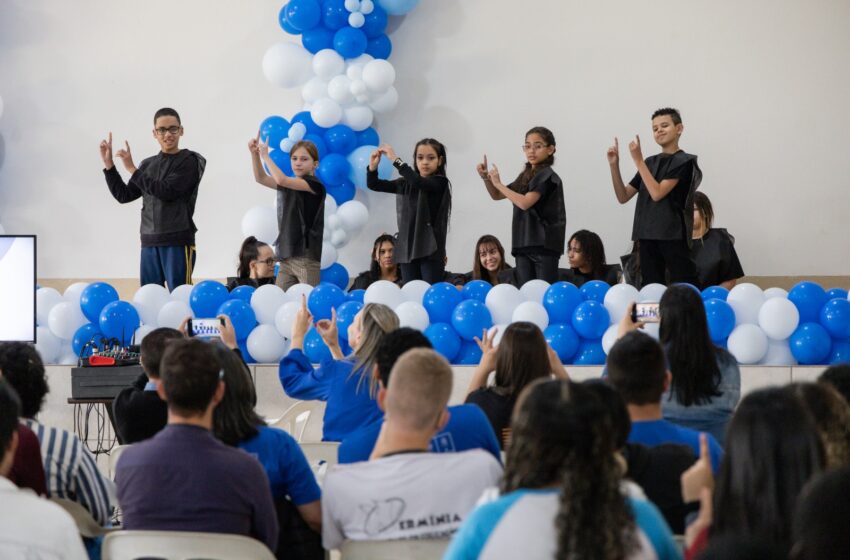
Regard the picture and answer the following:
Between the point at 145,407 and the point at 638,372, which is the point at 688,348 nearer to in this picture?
the point at 638,372

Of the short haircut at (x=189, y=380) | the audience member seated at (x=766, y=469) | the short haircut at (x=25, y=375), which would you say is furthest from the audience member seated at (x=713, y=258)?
the audience member seated at (x=766, y=469)

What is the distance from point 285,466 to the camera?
2500 millimetres

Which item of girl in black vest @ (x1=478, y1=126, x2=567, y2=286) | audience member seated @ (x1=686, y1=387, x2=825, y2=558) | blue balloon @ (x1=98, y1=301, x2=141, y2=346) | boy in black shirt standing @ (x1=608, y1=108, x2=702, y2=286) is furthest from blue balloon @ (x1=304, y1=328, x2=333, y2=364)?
audience member seated @ (x1=686, y1=387, x2=825, y2=558)

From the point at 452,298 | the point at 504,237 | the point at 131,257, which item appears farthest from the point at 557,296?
the point at 131,257

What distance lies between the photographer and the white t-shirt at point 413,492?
2.15 meters

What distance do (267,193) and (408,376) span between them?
20.5ft

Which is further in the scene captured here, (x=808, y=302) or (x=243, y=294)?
(x=243, y=294)

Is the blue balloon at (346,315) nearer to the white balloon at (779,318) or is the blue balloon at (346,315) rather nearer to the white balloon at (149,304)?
the white balloon at (149,304)

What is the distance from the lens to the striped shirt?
2.56 metres

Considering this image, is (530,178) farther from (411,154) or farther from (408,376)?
(408,376)

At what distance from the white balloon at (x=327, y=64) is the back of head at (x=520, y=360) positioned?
4.38 metres

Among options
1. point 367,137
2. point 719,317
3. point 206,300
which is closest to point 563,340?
point 719,317

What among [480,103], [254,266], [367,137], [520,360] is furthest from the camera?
[480,103]

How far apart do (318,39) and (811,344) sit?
3.95 metres
